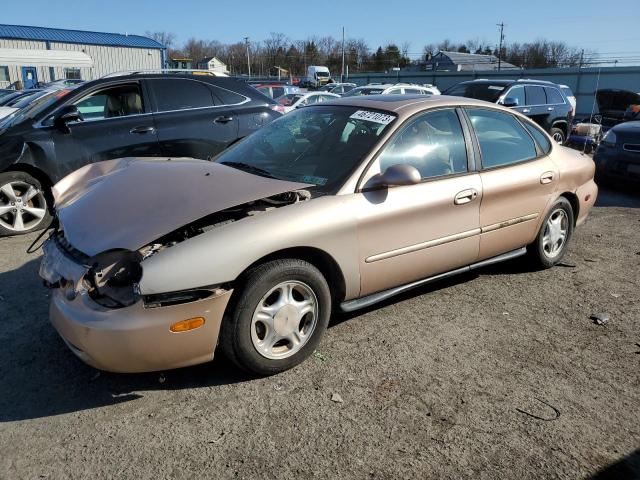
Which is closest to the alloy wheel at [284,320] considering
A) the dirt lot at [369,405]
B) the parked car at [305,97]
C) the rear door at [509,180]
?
the dirt lot at [369,405]

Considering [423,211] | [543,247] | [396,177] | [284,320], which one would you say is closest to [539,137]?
[543,247]

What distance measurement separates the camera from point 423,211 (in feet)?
11.8

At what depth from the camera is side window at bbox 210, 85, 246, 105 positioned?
6844 mm

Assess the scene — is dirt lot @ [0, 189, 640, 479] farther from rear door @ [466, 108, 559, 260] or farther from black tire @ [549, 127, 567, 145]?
black tire @ [549, 127, 567, 145]

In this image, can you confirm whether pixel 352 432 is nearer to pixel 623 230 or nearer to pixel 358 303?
pixel 358 303

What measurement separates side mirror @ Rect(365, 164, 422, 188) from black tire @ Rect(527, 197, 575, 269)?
1.93m

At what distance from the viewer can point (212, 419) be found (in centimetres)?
269

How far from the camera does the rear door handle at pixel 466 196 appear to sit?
3.79 m

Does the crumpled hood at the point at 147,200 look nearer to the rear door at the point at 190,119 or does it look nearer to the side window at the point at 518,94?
the rear door at the point at 190,119

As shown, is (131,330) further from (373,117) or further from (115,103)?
(115,103)

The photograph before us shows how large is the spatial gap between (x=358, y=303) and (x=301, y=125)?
1525mm

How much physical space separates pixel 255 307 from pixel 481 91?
36.5ft

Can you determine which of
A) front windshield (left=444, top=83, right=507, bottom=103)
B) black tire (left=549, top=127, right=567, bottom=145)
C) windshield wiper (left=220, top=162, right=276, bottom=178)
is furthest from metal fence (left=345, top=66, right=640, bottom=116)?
windshield wiper (left=220, top=162, right=276, bottom=178)

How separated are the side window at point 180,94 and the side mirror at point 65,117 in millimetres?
987
